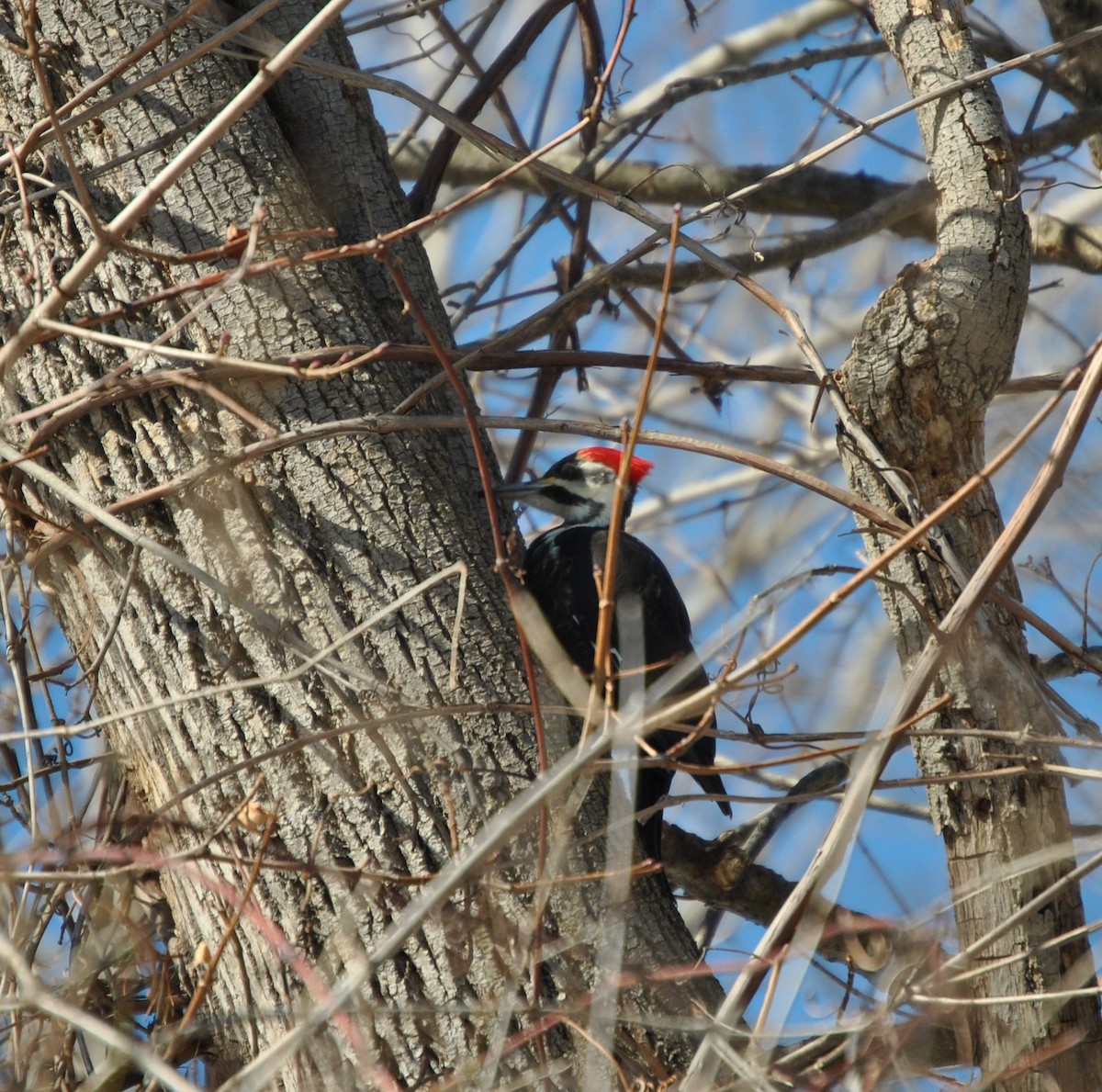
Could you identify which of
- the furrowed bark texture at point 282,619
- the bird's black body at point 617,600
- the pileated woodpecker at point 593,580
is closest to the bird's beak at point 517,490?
the pileated woodpecker at point 593,580

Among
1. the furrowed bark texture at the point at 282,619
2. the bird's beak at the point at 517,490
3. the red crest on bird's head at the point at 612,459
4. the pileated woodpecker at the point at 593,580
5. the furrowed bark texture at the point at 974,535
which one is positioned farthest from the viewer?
the red crest on bird's head at the point at 612,459

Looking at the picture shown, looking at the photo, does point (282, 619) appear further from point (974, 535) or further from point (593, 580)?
→ point (974, 535)

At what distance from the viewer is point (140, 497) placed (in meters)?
2.42

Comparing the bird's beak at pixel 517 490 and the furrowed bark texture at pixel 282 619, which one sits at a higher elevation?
the bird's beak at pixel 517 490

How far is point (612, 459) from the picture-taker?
4215 mm

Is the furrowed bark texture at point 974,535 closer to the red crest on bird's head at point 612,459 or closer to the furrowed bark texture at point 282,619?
the furrowed bark texture at point 282,619

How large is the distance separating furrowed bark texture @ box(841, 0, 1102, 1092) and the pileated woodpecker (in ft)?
2.47

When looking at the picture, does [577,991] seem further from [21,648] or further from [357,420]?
[21,648]

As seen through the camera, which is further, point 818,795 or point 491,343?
point 491,343

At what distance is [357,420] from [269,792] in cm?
72


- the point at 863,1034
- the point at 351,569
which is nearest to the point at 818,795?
the point at 863,1034

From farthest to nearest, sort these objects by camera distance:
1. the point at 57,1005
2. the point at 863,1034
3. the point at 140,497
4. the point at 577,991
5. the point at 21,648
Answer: the point at 21,648 < the point at 140,497 < the point at 577,991 < the point at 863,1034 < the point at 57,1005

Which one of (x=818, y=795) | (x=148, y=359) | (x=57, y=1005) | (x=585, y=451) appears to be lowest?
(x=57, y=1005)

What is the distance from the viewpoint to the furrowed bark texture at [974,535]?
2.48 metres
